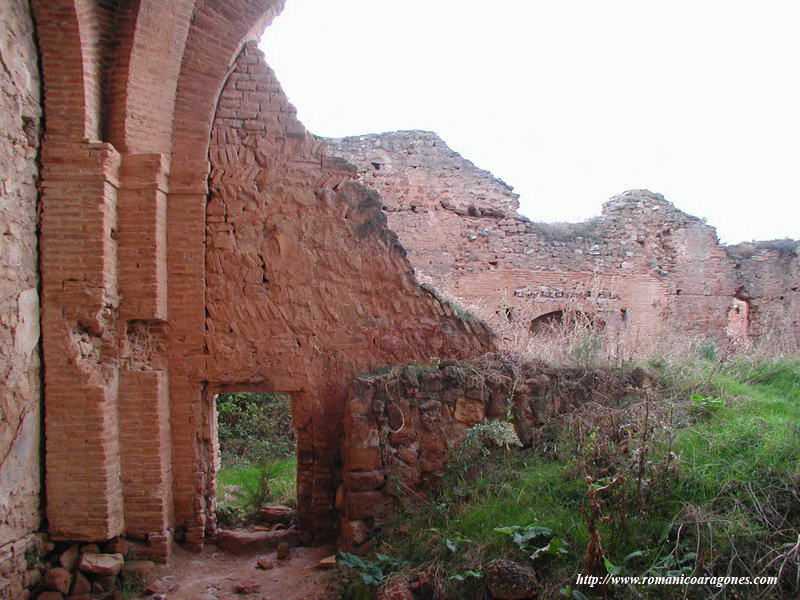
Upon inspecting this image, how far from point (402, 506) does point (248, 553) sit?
1788 millimetres

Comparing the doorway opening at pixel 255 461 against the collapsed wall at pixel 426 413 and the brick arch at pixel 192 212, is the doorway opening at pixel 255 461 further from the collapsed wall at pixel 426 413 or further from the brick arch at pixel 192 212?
the collapsed wall at pixel 426 413

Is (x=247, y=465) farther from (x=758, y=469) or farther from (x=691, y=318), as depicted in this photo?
(x=691, y=318)

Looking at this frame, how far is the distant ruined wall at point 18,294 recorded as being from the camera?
461 centimetres

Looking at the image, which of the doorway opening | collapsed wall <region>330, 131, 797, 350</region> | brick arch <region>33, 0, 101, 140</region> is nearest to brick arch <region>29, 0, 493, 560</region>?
brick arch <region>33, 0, 101, 140</region>

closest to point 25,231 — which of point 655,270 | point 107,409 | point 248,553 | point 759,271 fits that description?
point 107,409

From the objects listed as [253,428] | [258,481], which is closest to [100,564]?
[258,481]

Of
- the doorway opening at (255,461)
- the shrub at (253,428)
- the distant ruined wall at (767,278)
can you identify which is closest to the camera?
the doorway opening at (255,461)

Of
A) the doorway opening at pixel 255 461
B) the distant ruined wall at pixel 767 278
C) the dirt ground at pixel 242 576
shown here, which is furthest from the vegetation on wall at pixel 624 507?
the distant ruined wall at pixel 767 278

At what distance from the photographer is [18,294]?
480 cm

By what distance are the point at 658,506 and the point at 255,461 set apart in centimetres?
707

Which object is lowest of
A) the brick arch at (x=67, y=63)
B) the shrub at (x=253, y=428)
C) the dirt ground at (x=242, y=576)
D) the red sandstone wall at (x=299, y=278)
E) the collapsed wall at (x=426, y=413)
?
the dirt ground at (x=242, y=576)

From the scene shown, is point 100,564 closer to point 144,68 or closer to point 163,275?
point 163,275

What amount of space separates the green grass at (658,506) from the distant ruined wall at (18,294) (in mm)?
2905

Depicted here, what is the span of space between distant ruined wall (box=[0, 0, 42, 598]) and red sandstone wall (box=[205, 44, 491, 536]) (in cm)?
147
